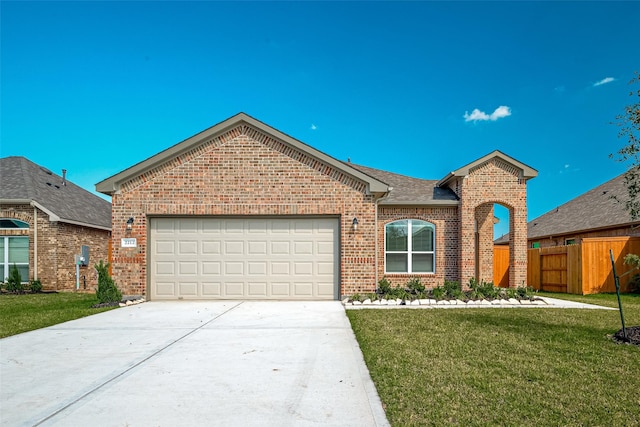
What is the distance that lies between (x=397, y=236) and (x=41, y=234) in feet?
46.9

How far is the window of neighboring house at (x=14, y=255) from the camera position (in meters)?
16.3

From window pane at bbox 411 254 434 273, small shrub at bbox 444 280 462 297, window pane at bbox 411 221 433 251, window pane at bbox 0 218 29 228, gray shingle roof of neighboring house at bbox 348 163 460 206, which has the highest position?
gray shingle roof of neighboring house at bbox 348 163 460 206

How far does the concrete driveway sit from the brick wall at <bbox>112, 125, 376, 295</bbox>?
3.69m

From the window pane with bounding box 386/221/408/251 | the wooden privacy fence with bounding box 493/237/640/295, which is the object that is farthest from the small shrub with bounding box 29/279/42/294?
the wooden privacy fence with bounding box 493/237/640/295

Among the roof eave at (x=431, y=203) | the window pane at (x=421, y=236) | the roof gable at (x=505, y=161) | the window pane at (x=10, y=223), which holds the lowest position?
the window pane at (x=421, y=236)

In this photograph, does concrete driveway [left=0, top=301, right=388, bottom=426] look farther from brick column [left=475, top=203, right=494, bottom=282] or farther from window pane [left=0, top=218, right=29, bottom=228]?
window pane [left=0, top=218, right=29, bottom=228]

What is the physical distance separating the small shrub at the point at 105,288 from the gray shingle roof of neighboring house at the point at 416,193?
29.3 feet

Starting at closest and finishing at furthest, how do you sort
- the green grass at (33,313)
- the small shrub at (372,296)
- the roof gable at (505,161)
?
the green grass at (33,313) → the small shrub at (372,296) → the roof gable at (505,161)

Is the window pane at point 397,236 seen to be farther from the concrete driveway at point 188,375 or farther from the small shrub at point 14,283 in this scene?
the small shrub at point 14,283

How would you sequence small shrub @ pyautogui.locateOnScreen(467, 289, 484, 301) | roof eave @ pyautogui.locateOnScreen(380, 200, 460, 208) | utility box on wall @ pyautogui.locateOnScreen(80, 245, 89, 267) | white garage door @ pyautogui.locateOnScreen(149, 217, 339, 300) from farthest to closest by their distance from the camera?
utility box on wall @ pyautogui.locateOnScreen(80, 245, 89, 267)
roof eave @ pyautogui.locateOnScreen(380, 200, 460, 208)
white garage door @ pyautogui.locateOnScreen(149, 217, 339, 300)
small shrub @ pyautogui.locateOnScreen(467, 289, 484, 301)

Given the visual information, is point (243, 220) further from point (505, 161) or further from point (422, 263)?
point (505, 161)

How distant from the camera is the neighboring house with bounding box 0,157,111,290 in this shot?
16.2 meters

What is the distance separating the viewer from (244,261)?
1208 cm

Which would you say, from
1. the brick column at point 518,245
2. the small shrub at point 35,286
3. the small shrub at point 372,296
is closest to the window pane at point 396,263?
the small shrub at point 372,296
